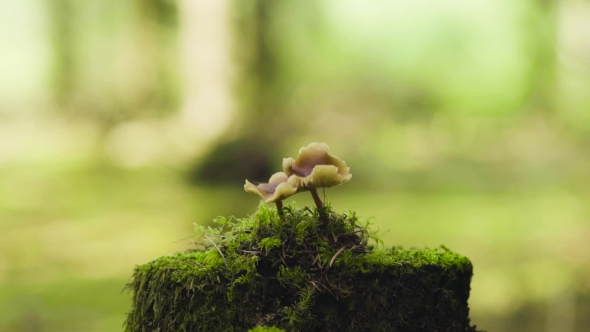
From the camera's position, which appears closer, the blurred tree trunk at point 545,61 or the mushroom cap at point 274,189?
the mushroom cap at point 274,189

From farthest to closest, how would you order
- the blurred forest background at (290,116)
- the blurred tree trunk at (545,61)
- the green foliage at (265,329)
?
the blurred tree trunk at (545,61) < the blurred forest background at (290,116) < the green foliage at (265,329)

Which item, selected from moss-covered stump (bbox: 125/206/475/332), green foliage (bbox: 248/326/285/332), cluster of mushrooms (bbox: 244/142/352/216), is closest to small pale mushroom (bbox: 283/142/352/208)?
cluster of mushrooms (bbox: 244/142/352/216)

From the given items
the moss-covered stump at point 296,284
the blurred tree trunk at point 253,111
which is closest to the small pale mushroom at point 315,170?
the moss-covered stump at point 296,284

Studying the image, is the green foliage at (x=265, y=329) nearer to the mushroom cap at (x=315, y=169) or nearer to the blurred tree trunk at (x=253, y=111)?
the mushroom cap at (x=315, y=169)

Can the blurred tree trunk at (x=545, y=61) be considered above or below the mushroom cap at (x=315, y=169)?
above

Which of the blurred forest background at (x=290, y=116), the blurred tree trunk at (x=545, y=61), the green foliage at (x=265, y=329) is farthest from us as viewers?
the blurred tree trunk at (x=545, y=61)

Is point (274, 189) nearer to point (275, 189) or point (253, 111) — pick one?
point (275, 189)

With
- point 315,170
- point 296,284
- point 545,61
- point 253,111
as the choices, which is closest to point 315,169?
point 315,170
